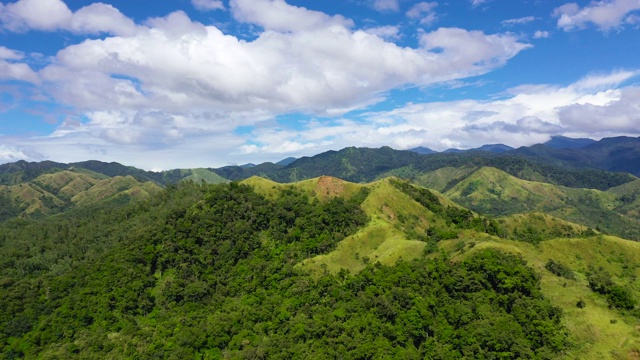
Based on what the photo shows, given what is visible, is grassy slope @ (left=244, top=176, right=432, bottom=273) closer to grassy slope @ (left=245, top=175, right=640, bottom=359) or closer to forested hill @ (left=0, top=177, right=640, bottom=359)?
grassy slope @ (left=245, top=175, right=640, bottom=359)

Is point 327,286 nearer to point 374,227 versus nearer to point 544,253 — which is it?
point 374,227

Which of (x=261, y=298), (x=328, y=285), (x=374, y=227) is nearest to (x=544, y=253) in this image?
(x=374, y=227)

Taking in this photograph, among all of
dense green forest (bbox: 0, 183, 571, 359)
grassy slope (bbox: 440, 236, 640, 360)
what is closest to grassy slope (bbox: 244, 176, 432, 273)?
dense green forest (bbox: 0, 183, 571, 359)

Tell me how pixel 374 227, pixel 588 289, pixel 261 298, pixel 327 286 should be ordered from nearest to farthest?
pixel 588 289 < pixel 327 286 < pixel 261 298 < pixel 374 227

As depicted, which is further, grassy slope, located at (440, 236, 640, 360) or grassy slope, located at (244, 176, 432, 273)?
grassy slope, located at (244, 176, 432, 273)

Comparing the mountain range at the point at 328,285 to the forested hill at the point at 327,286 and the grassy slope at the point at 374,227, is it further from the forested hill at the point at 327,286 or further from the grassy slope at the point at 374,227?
the grassy slope at the point at 374,227

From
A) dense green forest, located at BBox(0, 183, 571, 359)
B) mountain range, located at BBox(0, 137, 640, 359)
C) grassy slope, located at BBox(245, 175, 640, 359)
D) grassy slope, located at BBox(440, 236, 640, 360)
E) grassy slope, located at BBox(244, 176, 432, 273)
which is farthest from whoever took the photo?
grassy slope, located at BBox(244, 176, 432, 273)

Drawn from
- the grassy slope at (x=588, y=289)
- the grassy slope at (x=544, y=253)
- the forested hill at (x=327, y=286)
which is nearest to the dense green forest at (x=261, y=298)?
the forested hill at (x=327, y=286)

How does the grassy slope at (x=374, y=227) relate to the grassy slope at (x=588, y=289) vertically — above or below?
above

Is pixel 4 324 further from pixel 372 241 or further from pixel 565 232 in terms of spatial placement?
pixel 565 232
